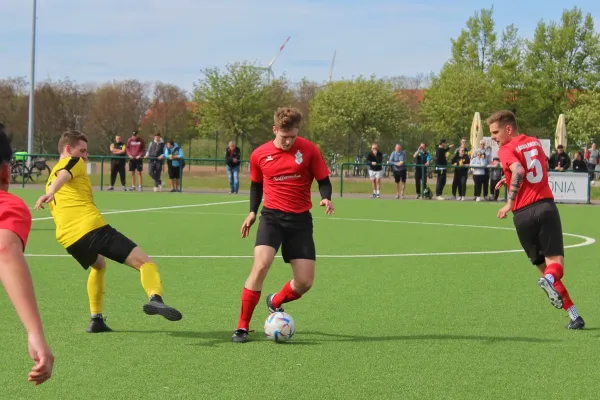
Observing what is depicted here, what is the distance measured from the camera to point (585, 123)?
58375 millimetres

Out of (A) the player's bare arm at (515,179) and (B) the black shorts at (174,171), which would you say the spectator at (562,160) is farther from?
(A) the player's bare arm at (515,179)

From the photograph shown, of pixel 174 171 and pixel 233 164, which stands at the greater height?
pixel 233 164

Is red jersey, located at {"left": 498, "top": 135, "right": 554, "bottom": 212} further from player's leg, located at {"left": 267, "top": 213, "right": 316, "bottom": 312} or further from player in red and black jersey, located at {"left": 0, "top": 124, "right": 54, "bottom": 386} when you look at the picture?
player in red and black jersey, located at {"left": 0, "top": 124, "right": 54, "bottom": 386}

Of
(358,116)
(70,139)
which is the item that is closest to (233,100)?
(358,116)

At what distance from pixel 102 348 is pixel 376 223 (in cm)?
1317

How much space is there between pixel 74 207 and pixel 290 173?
73.0 inches

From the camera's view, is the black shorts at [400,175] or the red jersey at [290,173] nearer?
the red jersey at [290,173]

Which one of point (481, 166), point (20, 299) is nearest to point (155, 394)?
point (20, 299)

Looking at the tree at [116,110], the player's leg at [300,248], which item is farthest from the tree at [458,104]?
the player's leg at [300,248]

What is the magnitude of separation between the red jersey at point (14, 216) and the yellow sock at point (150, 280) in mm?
4073

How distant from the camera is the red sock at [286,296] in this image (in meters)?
7.65

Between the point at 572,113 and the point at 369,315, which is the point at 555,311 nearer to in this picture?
the point at 369,315

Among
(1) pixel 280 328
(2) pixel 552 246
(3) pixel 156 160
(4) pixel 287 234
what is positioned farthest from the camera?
(3) pixel 156 160

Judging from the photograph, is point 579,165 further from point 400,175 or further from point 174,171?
point 174,171
